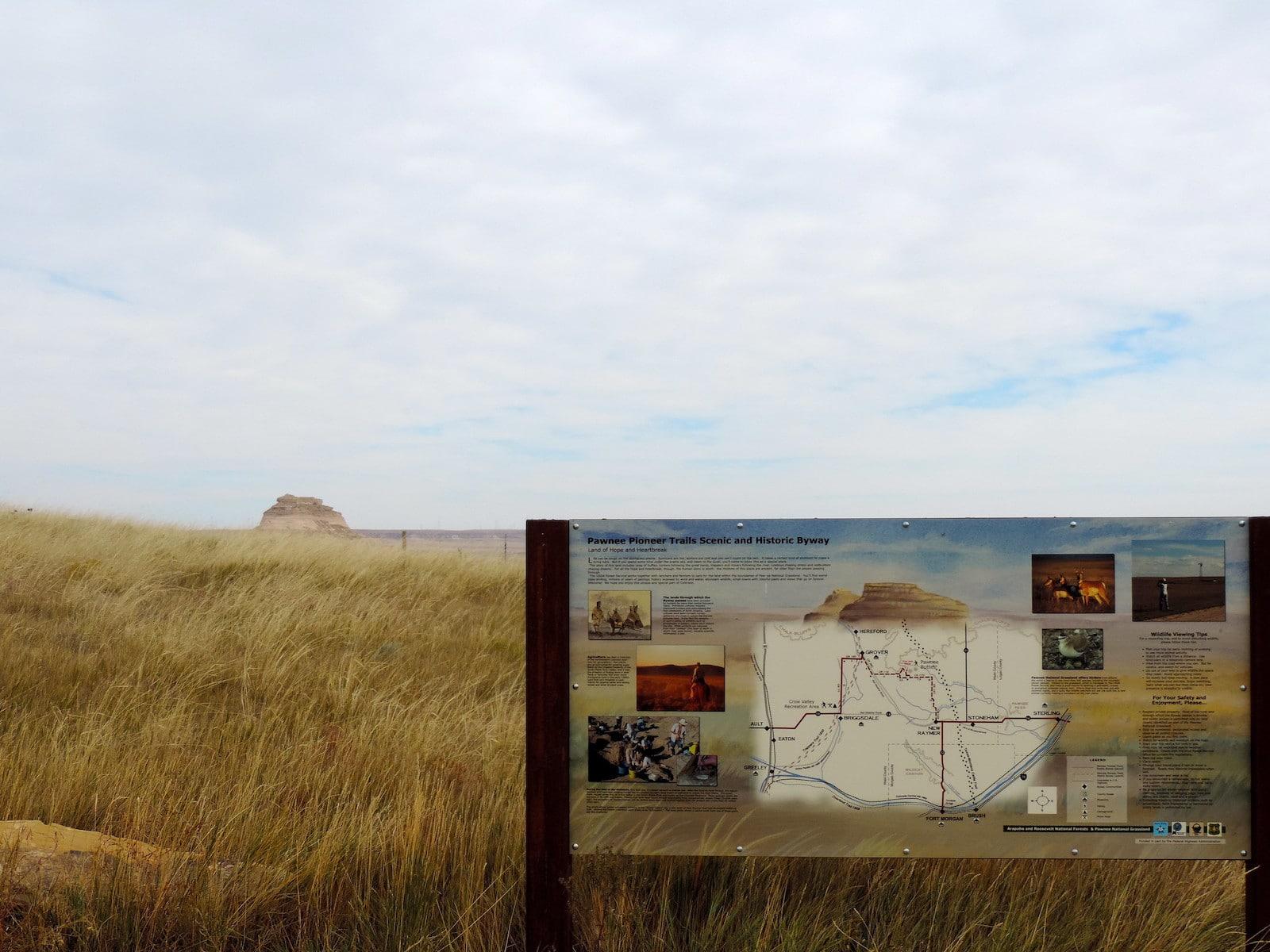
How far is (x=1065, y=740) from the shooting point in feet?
11.8

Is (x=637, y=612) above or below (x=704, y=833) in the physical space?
above

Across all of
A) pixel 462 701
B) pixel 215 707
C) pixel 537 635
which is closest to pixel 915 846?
pixel 537 635

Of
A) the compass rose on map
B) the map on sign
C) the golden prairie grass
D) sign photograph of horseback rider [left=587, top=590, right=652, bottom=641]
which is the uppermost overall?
sign photograph of horseback rider [left=587, top=590, right=652, bottom=641]

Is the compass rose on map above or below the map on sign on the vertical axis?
Result: below

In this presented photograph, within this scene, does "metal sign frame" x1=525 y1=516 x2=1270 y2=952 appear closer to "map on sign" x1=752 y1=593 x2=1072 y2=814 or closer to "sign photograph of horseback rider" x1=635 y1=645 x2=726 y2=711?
"sign photograph of horseback rider" x1=635 y1=645 x2=726 y2=711

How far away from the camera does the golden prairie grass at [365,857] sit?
3.59 meters

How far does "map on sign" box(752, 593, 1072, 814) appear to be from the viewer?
140 inches

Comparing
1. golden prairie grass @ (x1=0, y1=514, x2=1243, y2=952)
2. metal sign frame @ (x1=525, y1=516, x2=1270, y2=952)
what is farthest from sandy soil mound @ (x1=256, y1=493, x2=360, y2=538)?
metal sign frame @ (x1=525, y1=516, x2=1270, y2=952)

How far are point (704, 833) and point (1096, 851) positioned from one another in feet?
5.06

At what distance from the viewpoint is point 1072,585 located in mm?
3641

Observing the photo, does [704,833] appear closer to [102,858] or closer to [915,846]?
[915,846]

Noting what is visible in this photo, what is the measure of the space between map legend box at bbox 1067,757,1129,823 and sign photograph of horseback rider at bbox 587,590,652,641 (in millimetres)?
1749

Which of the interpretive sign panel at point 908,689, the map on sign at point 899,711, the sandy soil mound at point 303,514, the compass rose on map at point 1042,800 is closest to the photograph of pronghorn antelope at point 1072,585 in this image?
the interpretive sign panel at point 908,689

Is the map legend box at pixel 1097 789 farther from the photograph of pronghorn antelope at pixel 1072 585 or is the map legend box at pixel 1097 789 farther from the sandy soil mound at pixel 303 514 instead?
the sandy soil mound at pixel 303 514
